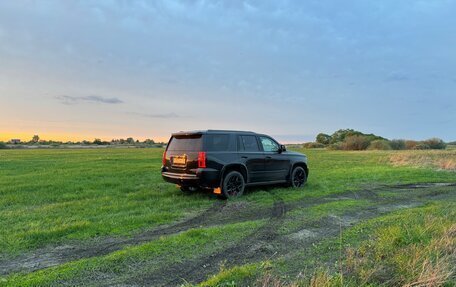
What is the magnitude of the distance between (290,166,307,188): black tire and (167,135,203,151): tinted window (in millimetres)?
4167

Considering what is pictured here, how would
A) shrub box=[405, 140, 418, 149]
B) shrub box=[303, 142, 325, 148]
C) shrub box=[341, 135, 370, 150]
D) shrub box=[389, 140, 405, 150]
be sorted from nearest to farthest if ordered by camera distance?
1. shrub box=[405, 140, 418, 149]
2. shrub box=[389, 140, 405, 150]
3. shrub box=[341, 135, 370, 150]
4. shrub box=[303, 142, 325, 148]

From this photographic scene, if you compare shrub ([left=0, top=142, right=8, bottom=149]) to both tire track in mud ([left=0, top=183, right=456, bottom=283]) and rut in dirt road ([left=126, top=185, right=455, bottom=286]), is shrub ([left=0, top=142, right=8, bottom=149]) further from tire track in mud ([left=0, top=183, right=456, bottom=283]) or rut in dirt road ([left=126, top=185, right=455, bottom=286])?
rut in dirt road ([left=126, top=185, right=455, bottom=286])

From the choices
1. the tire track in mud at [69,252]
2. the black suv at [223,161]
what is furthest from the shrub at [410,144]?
the tire track in mud at [69,252]

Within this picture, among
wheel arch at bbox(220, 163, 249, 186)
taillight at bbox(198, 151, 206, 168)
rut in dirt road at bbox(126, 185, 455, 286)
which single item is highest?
taillight at bbox(198, 151, 206, 168)

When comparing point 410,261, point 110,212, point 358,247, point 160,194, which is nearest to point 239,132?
point 160,194

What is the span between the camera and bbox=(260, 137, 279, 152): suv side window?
11641 millimetres

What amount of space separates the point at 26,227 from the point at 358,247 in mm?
5964

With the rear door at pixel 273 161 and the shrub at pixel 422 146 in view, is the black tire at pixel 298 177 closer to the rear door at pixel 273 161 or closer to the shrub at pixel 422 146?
the rear door at pixel 273 161

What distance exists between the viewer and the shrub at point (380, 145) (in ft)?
200

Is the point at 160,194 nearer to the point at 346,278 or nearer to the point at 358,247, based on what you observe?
the point at 358,247

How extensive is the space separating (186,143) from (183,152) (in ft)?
0.91

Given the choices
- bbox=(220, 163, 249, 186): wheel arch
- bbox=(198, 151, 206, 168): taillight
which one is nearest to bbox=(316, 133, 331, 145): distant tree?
bbox=(220, 163, 249, 186): wheel arch

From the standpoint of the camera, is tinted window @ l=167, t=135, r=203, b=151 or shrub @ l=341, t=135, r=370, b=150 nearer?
tinted window @ l=167, t=135, r=203, b=151

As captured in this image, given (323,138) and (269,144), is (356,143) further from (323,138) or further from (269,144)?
(269,144)
